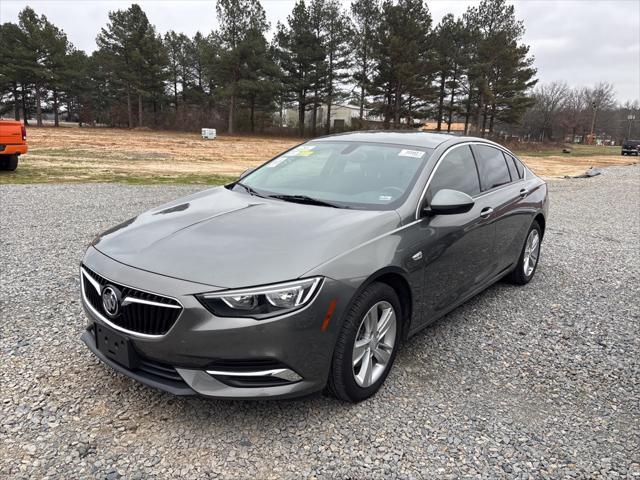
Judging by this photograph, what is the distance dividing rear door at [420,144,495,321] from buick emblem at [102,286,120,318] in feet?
6.04

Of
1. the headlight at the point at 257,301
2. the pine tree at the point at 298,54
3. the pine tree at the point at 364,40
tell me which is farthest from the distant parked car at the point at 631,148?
the headlight at the point at 257,301

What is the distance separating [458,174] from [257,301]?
87.2 inches

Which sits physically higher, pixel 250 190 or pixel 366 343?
pixel 250 190

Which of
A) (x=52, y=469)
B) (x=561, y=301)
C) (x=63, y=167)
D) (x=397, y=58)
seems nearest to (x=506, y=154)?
(x=561, y=301)

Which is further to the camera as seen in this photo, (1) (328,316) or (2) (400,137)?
(2) (400,137)

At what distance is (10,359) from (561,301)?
465 centimetres

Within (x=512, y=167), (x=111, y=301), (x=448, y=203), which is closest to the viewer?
(x=111, y=301)

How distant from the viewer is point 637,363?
3584 mm

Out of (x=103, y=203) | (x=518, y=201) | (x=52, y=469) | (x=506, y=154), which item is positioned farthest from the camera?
(x=103, y=203)

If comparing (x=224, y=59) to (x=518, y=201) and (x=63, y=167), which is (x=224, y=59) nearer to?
(x=63, y=167)

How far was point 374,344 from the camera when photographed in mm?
2918

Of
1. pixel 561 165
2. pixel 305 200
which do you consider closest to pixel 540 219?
pixel 305 200

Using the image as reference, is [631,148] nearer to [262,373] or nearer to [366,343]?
[366,343]

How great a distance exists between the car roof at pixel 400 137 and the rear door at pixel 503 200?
450 mm
